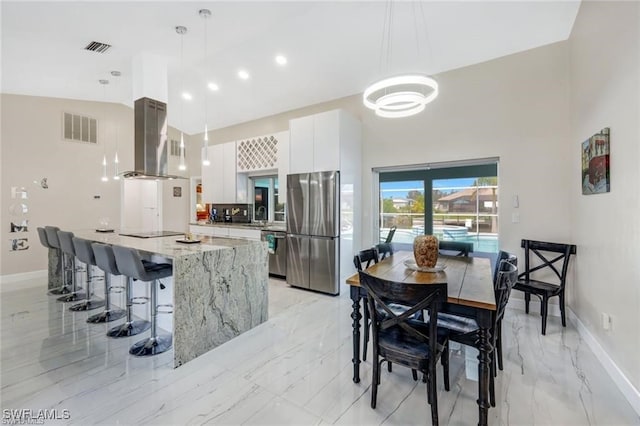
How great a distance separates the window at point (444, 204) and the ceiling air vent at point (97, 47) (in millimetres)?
4472

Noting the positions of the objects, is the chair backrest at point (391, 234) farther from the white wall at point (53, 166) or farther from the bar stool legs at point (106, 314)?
the white wall at point (53, 166)

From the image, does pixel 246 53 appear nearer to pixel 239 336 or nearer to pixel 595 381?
pixel 239 336

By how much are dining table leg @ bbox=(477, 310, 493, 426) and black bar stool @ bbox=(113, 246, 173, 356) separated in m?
2.57

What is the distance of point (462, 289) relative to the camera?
196cm

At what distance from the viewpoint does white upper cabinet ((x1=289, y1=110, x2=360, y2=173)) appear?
4375mm

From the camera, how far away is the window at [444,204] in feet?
13.7

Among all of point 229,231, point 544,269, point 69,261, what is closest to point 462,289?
point 544,269

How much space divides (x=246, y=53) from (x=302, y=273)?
3524 mm

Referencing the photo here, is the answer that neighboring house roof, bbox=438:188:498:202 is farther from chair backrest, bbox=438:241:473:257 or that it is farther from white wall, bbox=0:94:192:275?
white wall, bbox=0:94:192:275

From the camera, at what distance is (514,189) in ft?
12.4

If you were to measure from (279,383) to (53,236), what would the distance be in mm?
3967

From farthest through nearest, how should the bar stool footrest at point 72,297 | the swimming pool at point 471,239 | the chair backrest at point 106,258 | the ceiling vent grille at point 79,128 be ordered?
the ceiling vent grille at point 79,128
the swimming pool at point 471,239
the bar stool footrest at point 72,297
the chair backrest at point 106,258


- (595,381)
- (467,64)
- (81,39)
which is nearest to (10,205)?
(81,39)

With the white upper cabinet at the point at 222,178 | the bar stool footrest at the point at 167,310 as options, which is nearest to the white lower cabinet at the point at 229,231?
the white upper cabinet at the point at 222,178
